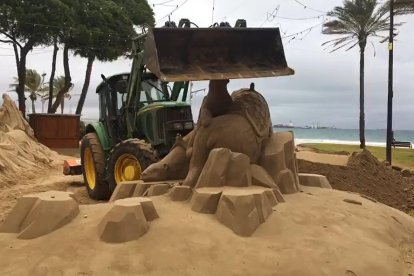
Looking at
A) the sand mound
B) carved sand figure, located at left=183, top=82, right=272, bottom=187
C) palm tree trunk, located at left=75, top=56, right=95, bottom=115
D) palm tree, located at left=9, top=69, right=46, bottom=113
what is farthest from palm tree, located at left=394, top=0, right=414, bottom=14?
palm tree, located at left=9, top=69, right=46, bottom=113

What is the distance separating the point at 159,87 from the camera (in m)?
9.97

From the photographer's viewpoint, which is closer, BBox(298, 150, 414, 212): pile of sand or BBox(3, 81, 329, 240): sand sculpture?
BBox(3, 81, 329, 240): sand sculpture

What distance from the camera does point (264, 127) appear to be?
588 cm

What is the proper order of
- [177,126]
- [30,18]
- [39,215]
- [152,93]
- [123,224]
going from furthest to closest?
[30,18]
[152,93]
[177,126]
[39,215]
[123,224]

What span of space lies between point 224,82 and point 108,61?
21635mm

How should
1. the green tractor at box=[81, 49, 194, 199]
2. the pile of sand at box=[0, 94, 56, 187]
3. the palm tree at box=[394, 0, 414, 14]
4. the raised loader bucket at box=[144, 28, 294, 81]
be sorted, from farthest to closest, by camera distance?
the palm tree at box=[394, 0, 414, 14] < the pile of sand at box=[0, 94, 56, 187] < the green tractor at box=[81, 49, 194, 199] < the raised loader bucket at box=[144, 28, 294, 81]

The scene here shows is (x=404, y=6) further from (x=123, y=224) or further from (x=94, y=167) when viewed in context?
(x=123, y=224)

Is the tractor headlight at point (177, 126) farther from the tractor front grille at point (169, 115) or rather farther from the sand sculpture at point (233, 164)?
the sand sculpture at point (233, 164)

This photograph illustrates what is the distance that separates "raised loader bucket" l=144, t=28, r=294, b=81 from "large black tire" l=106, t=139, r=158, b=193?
8.55 feet

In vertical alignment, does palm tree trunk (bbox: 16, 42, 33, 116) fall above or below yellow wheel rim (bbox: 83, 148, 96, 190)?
above

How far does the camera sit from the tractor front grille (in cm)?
899

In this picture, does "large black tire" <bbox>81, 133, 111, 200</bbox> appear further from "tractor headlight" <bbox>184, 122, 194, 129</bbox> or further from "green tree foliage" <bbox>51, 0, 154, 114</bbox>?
"green tree foliage" <bbox>51, 0, 154, 114</bbox>

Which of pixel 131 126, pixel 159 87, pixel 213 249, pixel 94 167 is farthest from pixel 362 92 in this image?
pixel 213 249

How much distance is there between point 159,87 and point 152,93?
0.20m
